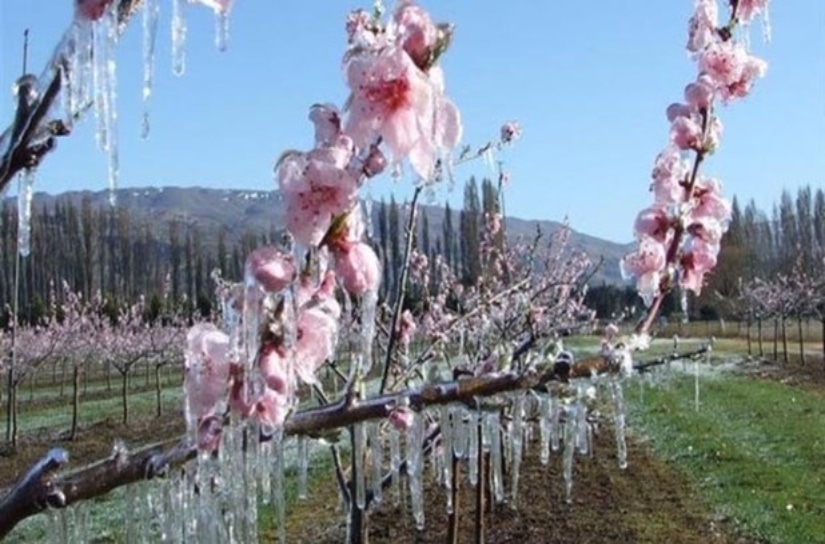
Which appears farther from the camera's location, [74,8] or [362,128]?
[362,128]

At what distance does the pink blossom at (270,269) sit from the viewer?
4.39ft

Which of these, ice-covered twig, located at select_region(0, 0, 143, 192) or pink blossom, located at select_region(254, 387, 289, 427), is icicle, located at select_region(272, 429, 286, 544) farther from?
ice-covered twig, located at select_region(0, 0, 143, 192)

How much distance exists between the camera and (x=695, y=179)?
2418 mm

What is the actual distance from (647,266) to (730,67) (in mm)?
622

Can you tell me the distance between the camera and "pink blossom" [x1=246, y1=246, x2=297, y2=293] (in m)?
1.34

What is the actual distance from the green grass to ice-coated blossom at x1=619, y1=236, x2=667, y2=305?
735cm

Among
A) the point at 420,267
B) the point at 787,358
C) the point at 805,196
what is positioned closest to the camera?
the point at 420,267

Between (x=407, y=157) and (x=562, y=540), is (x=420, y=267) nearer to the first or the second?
(x=562, y=540)

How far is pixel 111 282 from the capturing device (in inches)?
3467

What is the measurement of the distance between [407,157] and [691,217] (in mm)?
1258

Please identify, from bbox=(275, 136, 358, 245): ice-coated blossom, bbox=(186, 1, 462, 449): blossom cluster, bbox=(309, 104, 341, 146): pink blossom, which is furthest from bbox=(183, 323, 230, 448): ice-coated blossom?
bbox=(309, 104, 341, 146): pink blossom

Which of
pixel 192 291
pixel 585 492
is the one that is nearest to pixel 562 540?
pixel 585 492

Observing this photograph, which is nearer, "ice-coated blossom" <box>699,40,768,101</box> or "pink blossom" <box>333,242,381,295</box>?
"pink blossom" <box>333,242,381,295</box>

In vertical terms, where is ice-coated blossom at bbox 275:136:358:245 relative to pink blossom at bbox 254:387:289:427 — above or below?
above
